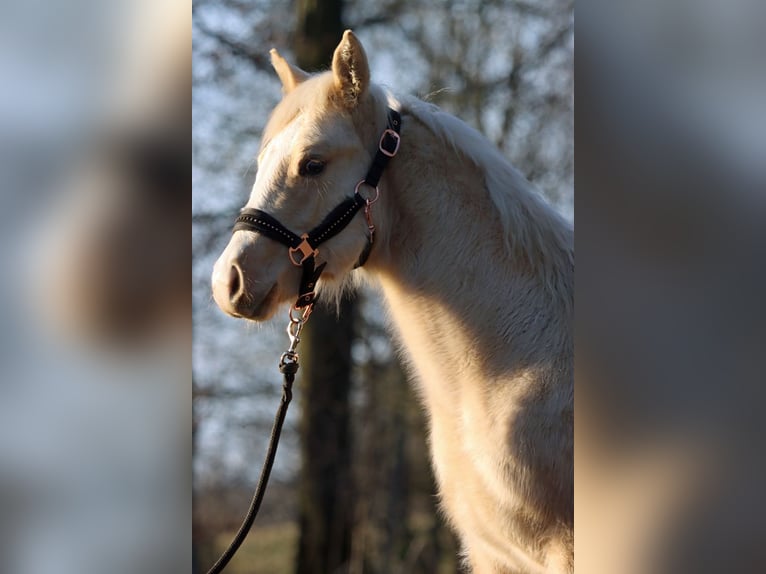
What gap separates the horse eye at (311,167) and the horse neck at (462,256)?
0.21 m

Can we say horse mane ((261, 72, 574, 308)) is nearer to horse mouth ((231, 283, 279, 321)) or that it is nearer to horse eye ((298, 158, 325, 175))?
horse eye ((298, 158, 325, 175))

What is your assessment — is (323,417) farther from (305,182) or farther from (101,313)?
(101,313)

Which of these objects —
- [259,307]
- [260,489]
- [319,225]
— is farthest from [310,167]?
[260,489]

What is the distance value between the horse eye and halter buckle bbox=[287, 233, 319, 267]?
0.61 feet

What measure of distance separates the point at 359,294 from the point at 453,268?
2681 mm

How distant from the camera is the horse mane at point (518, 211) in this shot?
7.06 ft

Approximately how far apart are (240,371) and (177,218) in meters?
4.23

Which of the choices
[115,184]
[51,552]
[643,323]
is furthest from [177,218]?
[643,323]

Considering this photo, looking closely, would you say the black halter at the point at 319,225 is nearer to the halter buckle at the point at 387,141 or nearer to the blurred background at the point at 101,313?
the halter buckle at the point at 387,141

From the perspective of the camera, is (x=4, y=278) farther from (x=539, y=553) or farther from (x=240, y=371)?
(x=240, y=371)

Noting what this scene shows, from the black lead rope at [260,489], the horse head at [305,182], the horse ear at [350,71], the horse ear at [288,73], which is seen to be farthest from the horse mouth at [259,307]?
the horse ear at [288,73]

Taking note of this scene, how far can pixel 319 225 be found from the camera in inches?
82.7

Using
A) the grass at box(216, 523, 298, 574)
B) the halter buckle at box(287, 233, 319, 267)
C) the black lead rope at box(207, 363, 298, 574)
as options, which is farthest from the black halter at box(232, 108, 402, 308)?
the grass at box(216, 523, 298, 574)

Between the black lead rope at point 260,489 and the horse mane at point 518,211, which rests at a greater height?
the horse mane at point 518,211
